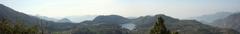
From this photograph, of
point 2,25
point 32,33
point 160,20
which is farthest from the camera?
point 32,33

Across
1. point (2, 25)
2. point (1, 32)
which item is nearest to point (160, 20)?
point (2, 25)

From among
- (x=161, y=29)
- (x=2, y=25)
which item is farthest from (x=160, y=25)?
(x=2, y=25)

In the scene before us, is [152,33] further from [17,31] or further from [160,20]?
[17,31]

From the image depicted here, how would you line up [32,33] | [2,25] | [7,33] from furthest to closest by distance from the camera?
[32,33]
[7,33]
[2,25]

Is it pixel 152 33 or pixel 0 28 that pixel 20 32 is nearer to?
pixel 0 28

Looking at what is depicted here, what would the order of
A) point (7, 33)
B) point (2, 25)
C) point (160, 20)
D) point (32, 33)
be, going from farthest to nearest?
1. point (32, 33)
2. point (7, 33)
3. point (2, 25)
4. point (160, 20)

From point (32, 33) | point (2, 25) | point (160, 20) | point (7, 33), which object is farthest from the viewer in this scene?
point (32, 33)

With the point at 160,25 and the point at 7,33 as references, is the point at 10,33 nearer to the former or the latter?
the point at 7,33

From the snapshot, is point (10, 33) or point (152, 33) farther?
point (10, 33)

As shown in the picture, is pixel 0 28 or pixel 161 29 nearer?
pixel 161 29
